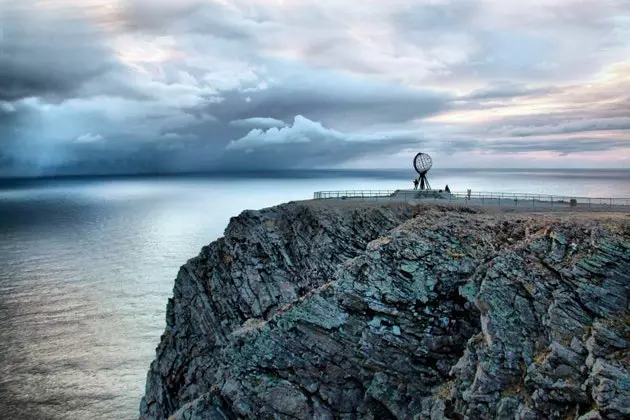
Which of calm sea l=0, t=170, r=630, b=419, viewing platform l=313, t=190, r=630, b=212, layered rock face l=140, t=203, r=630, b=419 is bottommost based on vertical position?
calm sea l=0, t=170, r=630, b=419

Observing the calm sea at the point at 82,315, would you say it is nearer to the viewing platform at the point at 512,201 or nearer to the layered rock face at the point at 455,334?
the layered rock face at the point at 455,334

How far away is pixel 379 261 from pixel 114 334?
4823 centimetres

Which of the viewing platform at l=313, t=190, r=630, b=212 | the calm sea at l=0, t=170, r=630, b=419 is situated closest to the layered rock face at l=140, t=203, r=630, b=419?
the viewing platform at l=313, t=190, r=630, b=212

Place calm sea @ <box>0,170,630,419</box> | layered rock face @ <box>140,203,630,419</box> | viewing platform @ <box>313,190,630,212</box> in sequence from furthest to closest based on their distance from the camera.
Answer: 1. calm sea @ <box>0,170,630,419</box>
2. viewing platform @ <box>313,190,630,212</box>
3. layered rock face @ <box>140,203,630,419</box>

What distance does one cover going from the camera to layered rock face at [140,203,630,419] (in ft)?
75.7

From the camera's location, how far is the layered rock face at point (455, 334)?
75.7 feet

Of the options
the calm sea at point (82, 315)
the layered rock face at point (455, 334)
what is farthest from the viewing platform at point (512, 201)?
the calm sea at point (82, 315)

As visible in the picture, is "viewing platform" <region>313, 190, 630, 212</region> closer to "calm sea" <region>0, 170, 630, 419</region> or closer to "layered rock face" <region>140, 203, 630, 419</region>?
"layered rock face" <region>140, 203, 630, 419</region>

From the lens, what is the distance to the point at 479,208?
164 ft

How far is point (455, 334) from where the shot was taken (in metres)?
30.0

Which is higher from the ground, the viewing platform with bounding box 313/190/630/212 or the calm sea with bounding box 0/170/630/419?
the viewing platform with bounding box 313/190/630/212

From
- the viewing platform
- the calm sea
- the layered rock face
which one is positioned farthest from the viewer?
the calm sea

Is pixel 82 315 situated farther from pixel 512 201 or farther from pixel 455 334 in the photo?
pixel 455 334

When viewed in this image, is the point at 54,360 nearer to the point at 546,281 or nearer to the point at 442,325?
the point at 442,325
